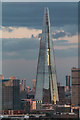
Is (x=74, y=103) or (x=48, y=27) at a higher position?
(x=48, y=27)

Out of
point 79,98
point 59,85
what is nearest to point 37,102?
point 59,85

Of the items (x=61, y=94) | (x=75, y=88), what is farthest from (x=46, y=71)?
(x=75, y=88)

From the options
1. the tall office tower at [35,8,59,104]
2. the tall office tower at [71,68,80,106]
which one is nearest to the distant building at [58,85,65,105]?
the tall office tower at [35,8,59,104]

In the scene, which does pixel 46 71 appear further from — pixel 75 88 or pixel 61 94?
pixel 75 88

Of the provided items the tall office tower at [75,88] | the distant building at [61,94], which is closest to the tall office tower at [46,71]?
the distant building at [61,94]

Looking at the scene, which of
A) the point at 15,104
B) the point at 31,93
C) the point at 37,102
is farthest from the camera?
the point at 31,93

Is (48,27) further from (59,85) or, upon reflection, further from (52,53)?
(59,85)
